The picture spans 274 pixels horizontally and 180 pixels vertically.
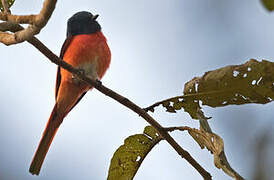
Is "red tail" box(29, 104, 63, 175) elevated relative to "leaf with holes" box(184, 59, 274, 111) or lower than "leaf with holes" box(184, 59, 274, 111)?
elevated

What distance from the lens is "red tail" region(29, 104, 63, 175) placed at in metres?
3.36

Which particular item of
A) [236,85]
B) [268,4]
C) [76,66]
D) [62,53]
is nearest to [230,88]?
[236,85]

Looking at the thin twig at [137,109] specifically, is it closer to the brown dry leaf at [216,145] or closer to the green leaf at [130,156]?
the brown dry leaf at [216,145]

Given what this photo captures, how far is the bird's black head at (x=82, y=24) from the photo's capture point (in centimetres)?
478

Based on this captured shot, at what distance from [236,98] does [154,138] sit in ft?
1.59

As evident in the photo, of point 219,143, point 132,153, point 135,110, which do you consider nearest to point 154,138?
point 132,153

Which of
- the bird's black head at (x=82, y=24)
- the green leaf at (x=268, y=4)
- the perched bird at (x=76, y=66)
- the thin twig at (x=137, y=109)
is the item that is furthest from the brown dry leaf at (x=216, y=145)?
the bird's black head at (x=82, y=24)

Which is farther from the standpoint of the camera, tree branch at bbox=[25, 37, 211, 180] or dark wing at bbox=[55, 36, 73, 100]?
dark wing at bbox=[55, 36, 73, 100]

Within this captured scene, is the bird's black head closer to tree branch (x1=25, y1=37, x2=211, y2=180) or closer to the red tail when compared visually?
the red tail

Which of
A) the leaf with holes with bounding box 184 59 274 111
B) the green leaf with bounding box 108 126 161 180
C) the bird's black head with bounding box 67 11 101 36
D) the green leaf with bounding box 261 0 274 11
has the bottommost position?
the green leaf with bounding box 261 0 274 11

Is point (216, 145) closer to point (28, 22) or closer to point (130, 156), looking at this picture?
point (130, 156)

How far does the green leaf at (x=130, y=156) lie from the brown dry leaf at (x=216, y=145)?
0.30 m

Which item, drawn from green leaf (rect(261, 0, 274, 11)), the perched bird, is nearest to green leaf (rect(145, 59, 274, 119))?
green leaf (rect(261, 0, 274, 11))

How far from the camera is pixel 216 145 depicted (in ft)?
5.12
